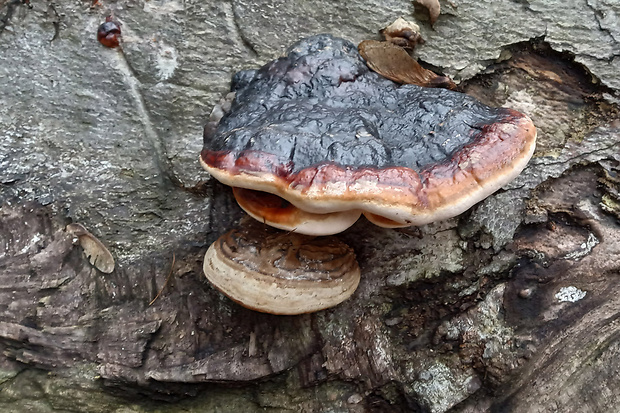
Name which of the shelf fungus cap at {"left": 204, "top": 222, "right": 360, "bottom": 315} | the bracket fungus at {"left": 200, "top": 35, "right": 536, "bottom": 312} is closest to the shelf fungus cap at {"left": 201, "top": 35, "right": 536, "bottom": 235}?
the bracket fungus at {"left": 200, "top": 35, "right": 536, "bottom": 312}

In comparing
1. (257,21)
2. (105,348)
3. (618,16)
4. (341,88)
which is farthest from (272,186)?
(618,16)

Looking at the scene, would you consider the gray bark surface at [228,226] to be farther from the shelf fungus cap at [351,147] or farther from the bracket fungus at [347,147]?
the shelf fungus cap at [351,147]

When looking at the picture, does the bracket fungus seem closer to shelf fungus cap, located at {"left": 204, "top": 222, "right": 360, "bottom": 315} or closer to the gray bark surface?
shelf fungus cap, located at {"left": 204, "top": 222, "right": 360, "bottom": 315}

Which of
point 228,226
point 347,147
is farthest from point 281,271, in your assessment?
point 347,147

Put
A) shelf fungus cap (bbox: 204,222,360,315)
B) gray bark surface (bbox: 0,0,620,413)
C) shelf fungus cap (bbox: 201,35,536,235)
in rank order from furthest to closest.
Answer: gray bark surface (bbox: 0,0,620,413)
shelf fungus cap (bbox: 204,222,360,315)
shelf fungus cap (bbox: 201,35,536,235)

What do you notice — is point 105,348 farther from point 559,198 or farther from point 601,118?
point 601,118

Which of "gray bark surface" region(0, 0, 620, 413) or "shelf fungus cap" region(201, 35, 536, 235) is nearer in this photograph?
"shelf fungus cap" region(201, 35, 536, 235)
